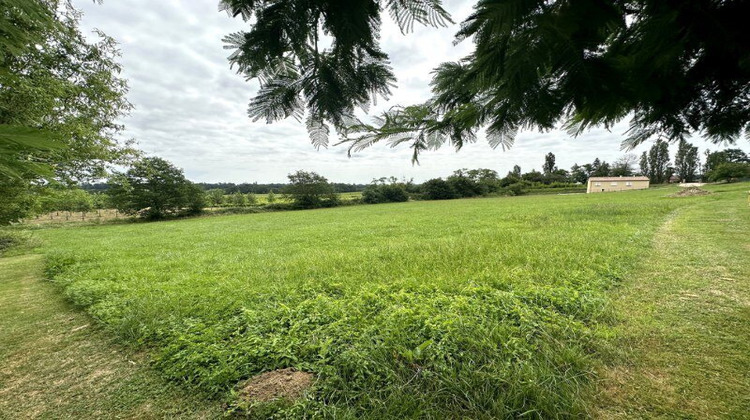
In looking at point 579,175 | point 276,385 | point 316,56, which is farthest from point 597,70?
point 579,175

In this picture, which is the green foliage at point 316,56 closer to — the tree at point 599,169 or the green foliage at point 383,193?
the green foliage at point 383,193

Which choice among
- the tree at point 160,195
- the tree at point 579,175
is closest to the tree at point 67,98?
the tree at point 160,195

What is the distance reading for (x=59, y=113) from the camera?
607 centimetres

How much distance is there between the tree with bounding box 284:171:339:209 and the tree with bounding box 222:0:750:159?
4364 centimetres

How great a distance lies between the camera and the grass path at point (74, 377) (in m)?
2.06

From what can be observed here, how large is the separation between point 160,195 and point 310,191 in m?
19.5

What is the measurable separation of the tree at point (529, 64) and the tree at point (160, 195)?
37118 millimetres

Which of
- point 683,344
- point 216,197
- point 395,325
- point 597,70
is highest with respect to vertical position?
point 216,197

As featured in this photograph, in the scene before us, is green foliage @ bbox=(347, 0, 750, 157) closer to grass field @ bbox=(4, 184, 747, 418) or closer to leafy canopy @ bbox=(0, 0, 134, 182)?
grass field @ bbox=(4, 184, 747, 418)

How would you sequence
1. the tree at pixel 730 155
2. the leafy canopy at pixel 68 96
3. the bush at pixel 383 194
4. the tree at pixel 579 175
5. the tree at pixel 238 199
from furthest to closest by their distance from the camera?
the tree at pixel 579 175, the bush at pixel 383 194, the tree at pixel 238 199, the leafy canopy at pixel 68 96, the tree at pixel 730 155

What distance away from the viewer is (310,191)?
4484 centimetres

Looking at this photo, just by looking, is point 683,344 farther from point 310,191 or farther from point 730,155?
point 310,191

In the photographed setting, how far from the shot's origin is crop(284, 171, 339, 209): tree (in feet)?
145

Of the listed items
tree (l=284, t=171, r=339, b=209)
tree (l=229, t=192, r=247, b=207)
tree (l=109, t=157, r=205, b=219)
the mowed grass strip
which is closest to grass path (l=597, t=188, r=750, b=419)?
the mowed grass strip
